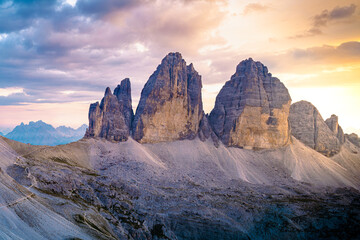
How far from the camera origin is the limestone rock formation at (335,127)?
193125 mm

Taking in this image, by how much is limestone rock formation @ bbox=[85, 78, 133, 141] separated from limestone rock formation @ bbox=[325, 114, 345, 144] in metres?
162

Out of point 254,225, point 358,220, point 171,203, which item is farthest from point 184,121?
point 358,220

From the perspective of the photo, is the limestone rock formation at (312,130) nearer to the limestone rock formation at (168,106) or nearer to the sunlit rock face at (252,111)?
the sunlit rock face at (252,111)

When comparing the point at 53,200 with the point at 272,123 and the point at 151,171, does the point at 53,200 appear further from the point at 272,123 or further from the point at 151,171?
the point at 272,123

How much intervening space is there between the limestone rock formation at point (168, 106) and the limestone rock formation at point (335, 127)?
374 ft

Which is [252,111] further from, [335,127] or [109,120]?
[109,120]

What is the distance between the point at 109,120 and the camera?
451ft

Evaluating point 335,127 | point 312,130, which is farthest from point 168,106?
point 335,127

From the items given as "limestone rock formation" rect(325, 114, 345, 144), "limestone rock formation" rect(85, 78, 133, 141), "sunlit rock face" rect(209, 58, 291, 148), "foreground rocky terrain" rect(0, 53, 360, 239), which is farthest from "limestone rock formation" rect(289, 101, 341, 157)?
"limestone rock formation" rect(85, 78, 133, 141)

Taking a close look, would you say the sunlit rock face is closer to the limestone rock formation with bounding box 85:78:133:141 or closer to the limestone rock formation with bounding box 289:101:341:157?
the limestone rock formation with bounding box 289:101:341:157

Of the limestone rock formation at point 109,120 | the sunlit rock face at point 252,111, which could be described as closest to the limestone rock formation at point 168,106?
the limestone rock formation at point 109,120

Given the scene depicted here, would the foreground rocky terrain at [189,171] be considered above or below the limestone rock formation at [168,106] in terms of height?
below

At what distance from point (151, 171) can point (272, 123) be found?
91.5m

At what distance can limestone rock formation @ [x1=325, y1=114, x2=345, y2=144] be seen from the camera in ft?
634
